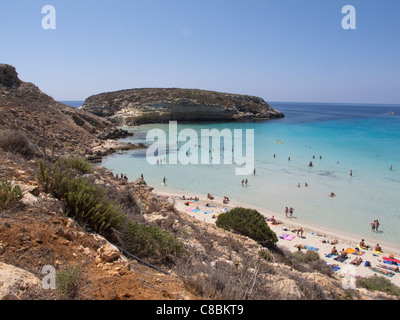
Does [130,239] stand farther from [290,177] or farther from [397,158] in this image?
[397,158]

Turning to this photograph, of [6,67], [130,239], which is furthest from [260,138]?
[130,239]

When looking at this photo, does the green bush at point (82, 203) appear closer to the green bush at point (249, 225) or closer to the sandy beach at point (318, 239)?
the green bush at point (249, 225)

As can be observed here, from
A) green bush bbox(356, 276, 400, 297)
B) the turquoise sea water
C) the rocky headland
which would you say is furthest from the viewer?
the turquoise sea water

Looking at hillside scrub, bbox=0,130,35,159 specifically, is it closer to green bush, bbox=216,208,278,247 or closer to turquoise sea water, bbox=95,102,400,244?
green bush, bbox=216,208,278,247

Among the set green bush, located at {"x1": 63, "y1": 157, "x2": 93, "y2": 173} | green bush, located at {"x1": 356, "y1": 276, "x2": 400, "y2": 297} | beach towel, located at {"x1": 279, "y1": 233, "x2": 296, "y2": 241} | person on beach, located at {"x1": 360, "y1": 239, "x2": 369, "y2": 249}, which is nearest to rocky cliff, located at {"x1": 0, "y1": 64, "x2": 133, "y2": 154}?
green bush, located at {"x1": 63, "y1": 157, "x2": 93, "y2": 173}

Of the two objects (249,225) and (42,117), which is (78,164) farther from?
(42,117)

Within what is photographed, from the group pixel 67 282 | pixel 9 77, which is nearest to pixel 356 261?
pixel 67 282

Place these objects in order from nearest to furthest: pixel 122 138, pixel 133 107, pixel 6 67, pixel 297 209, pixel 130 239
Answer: pixel 130 239 → pixel 297 209 → pixel 6 67 → pixel 122 138 → pixel 133 107
